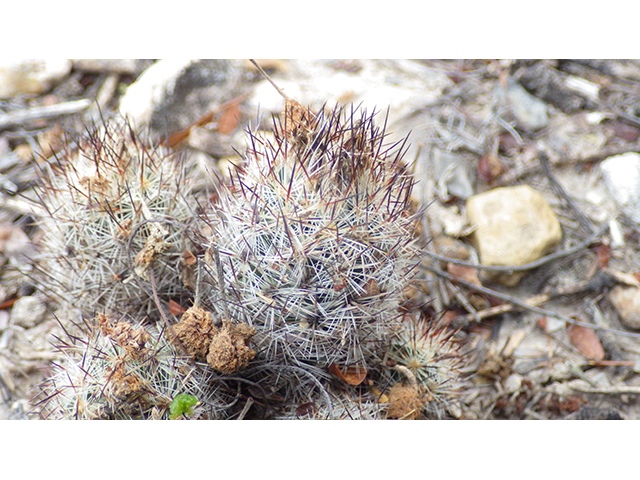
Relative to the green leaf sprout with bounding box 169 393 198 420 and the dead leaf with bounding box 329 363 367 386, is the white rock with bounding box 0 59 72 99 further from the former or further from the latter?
the dead leaf with bounding box 329 363 367 386

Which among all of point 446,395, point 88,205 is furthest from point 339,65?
point 446,395

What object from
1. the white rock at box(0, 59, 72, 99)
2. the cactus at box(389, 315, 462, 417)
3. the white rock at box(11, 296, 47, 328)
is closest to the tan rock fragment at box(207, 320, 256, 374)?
the cactus at box(389, 315, 462, 417)

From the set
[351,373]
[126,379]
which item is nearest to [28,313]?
[126,379]

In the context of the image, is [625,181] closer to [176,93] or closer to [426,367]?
[426,367]

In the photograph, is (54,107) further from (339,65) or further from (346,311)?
(346,311)

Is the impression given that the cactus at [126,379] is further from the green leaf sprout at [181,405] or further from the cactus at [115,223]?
the cactus at [115,223]

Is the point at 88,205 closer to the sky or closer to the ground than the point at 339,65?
closer to the ground
